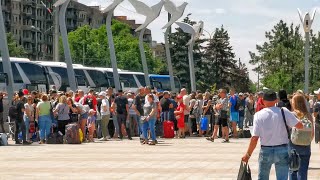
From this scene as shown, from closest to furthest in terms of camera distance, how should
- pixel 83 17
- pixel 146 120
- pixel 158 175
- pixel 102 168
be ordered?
pixel 158 175, pixel 102 168, pixel 146 120, pixel 83 17

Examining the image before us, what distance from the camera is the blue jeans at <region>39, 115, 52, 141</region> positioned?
28.1 metres

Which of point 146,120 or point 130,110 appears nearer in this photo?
point 146,120

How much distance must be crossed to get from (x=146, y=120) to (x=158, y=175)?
33.6ft

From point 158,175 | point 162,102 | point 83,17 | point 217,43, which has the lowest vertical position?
point 158,175

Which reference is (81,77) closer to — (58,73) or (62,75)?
(62,75)

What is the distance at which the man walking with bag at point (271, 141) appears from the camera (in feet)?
39.0

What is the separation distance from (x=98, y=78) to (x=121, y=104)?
104ft

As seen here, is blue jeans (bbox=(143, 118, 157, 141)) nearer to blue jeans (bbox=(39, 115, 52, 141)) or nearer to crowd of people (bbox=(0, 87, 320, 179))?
crowd of people (bbox=(0, 87, 320, 179))

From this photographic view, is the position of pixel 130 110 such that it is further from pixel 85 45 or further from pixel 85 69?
pixel 85 45

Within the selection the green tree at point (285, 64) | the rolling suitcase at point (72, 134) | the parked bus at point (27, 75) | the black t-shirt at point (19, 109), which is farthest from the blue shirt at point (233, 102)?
the green tree at point (285, 64)

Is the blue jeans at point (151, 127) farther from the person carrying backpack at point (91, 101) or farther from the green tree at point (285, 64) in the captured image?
the green tree at point (285, 64)

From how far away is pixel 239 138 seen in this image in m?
32.6

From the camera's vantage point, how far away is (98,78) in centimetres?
6222

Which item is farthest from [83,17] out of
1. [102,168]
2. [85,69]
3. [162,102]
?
[102,168]
